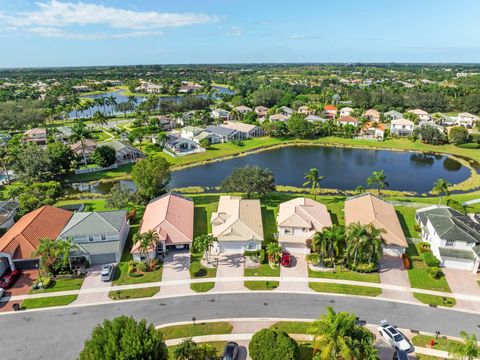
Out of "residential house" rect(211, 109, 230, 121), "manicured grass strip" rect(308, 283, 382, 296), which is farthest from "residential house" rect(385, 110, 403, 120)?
"manicured grass strip" rect(308, 283, 382, 296)

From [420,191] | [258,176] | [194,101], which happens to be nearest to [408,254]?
[258,176]

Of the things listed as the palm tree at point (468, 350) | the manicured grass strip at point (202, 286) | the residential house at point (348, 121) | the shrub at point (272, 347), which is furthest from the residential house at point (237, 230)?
the residential house at point (348, 121)

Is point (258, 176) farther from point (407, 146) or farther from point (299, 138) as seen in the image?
point (407, 146)

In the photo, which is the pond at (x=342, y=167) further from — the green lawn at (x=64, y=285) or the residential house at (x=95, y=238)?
the green lawn at (x=64, y=285)

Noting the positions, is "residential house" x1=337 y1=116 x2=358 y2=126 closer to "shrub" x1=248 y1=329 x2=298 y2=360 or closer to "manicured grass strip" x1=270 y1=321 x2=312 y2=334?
"manicured grass strip" x1=270 y1=321 x2=312 y2=334

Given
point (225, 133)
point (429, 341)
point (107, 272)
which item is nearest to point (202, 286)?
point (107, 272)

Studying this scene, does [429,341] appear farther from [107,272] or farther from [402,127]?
[402,127]

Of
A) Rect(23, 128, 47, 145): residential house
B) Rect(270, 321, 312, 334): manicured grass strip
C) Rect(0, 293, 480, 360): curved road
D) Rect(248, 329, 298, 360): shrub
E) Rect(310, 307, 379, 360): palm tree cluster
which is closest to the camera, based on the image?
Rect(310, 307, 379, 360): palm tree cluster
